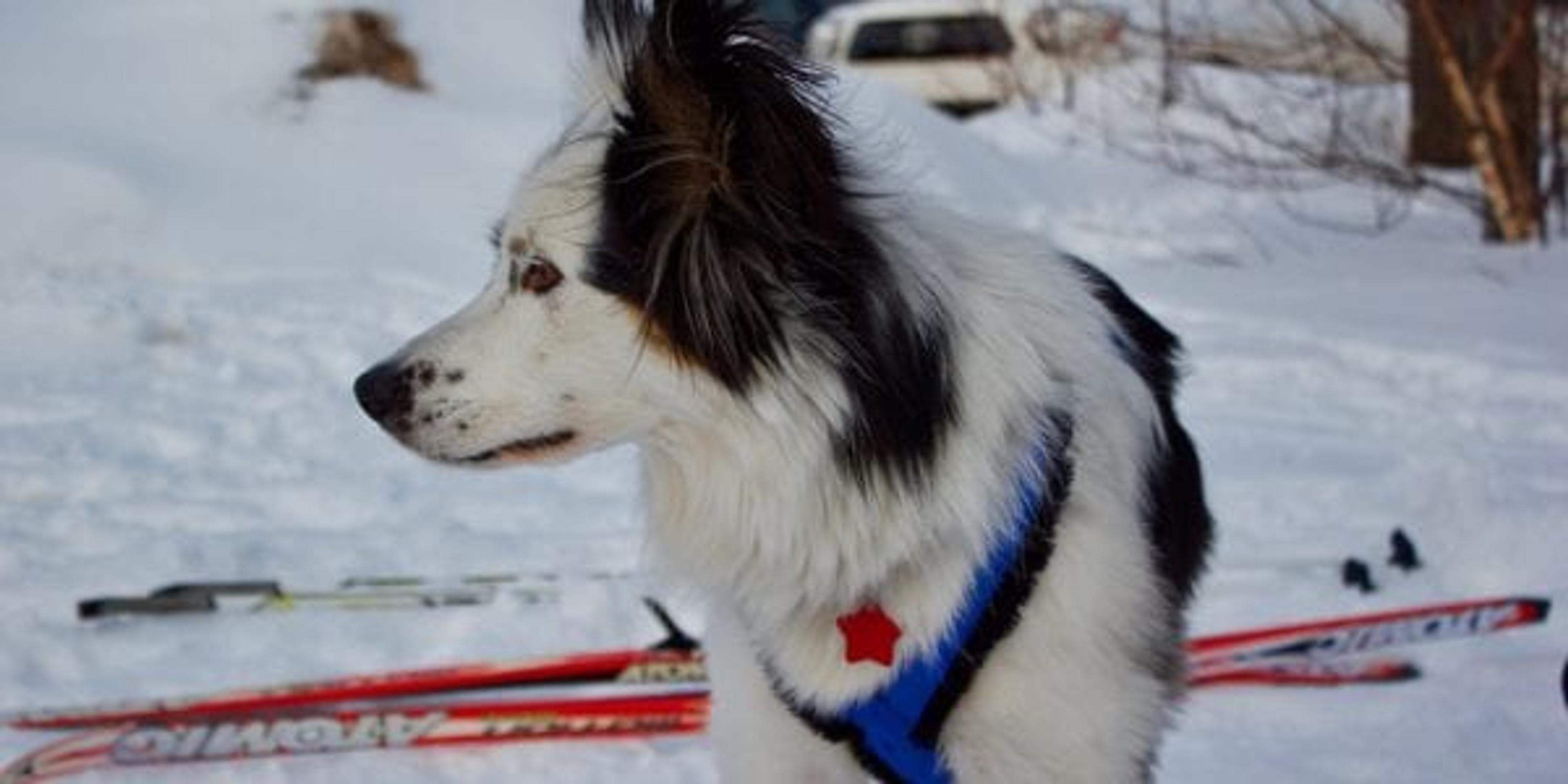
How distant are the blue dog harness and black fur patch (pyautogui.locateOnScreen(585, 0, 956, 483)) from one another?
0.47 feet

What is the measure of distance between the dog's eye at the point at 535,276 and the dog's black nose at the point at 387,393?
183mm

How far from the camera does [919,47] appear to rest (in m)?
14.9

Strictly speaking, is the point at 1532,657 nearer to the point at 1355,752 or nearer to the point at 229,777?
the point at 1355,752

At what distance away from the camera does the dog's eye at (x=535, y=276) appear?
7.00 ft

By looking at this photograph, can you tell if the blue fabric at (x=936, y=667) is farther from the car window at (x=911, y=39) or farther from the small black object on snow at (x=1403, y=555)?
the car window at (x=911, y=39)

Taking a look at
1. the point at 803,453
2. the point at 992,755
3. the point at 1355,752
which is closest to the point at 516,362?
the point at 803,453

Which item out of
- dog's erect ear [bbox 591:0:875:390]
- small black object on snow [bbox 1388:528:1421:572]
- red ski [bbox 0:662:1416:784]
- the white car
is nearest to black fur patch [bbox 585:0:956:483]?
dog's erect ear [bbox 591:0:875:390]

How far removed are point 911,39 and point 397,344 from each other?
366 inches

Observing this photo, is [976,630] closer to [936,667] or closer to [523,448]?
[936,667]

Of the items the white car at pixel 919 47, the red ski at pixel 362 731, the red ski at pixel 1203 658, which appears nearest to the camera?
the red ski at pixel 362 731

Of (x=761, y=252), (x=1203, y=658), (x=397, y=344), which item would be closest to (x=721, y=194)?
(x=761, y=252)

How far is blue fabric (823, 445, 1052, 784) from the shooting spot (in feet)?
6.86

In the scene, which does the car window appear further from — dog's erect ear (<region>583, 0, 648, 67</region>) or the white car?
dog's erect ear (<region>583, 0, 648, 67</region>)

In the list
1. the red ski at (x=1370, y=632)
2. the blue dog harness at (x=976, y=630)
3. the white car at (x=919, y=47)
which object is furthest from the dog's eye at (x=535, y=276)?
the white car at (x=919, y=47)
